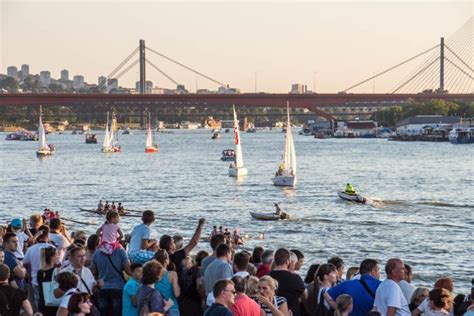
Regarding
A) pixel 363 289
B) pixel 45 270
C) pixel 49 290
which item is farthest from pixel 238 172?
pixel 363 289

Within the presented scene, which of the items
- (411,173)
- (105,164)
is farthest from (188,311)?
(105,164)

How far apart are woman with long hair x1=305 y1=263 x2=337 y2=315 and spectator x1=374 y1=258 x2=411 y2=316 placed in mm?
597

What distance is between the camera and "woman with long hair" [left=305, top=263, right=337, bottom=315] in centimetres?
1016

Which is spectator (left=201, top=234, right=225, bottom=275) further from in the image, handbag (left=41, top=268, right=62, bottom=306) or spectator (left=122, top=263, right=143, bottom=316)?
handbag (left=41, top=268, right=62, bottom=306)

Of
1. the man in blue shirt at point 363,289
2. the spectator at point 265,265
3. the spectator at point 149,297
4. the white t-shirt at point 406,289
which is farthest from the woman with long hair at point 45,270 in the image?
the white t-shirt at point 406,289

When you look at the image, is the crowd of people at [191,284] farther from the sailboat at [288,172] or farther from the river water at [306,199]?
the sailboat at [288,172]

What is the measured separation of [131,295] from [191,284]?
1164mm

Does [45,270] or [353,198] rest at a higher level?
[45,270]

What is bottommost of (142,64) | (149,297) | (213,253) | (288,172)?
(288,172)

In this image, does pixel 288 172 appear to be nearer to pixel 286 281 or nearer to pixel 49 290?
pixel 49 290

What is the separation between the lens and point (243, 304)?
353 inches

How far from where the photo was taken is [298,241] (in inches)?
1401

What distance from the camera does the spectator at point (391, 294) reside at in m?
9.60

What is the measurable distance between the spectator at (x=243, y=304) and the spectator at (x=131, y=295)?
54.1 inches
